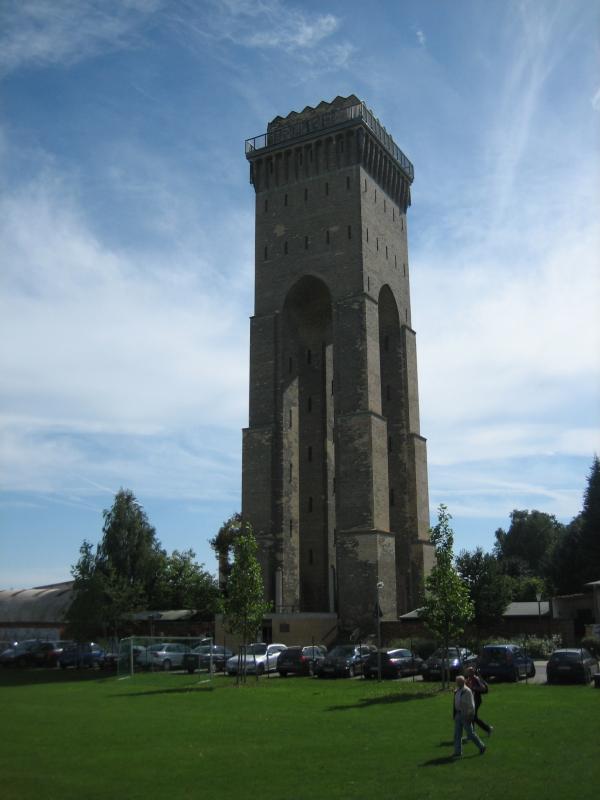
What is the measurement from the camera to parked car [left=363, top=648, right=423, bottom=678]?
29047 millimetres

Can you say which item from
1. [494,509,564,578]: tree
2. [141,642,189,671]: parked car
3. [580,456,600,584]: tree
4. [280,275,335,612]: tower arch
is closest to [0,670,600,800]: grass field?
[141,642,189,671]: parked car

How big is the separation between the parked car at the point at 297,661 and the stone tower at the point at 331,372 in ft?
29.7

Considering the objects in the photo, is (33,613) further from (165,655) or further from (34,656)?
(165,655)

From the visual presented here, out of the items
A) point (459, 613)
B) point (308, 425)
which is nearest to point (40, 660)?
point (308, 425)

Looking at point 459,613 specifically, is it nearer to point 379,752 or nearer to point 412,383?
point 379,752

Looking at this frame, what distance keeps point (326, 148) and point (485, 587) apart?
2899 centimetres

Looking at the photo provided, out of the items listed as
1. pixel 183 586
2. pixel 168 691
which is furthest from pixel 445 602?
pixel 183 586

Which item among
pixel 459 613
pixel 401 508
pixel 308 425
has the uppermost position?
pixel 308 425

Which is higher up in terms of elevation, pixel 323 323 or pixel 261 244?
pixel 261 244

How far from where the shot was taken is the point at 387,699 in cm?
2195

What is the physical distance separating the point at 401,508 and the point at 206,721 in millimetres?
31406

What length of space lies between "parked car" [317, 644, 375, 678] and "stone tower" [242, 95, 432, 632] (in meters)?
10.3

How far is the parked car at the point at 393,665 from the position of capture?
29047 mm

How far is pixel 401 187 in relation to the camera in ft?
179
